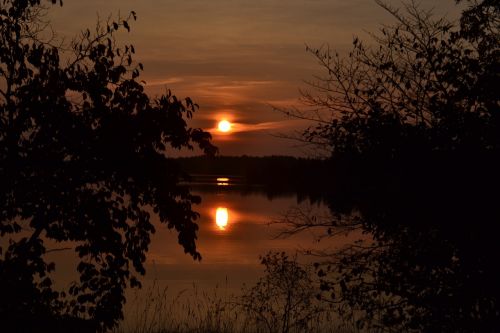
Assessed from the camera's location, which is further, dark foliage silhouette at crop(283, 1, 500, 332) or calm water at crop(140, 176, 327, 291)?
calm water at crop(140, 176, 327, 291)

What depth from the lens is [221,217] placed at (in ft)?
202

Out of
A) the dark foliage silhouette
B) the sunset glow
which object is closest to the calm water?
the sunset glow

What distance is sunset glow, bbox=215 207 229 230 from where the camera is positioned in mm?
54569

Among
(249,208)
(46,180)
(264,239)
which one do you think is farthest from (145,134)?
(249,208)

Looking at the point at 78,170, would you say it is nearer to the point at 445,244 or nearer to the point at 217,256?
the point at 445,244

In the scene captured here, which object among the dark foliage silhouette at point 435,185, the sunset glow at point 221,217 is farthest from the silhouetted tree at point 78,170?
the sunset glow at point 221,217

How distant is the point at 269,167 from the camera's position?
12756 centimetres

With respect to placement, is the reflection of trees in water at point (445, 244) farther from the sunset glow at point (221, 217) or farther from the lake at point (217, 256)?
the sunset glow at point (221, 217)

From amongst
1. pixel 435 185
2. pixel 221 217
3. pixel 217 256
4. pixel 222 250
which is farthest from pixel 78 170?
pixel 221 217

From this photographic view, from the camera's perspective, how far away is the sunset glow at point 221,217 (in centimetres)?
5457

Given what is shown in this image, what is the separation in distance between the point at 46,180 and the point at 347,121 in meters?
4.91

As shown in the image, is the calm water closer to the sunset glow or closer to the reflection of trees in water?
the sunset glow

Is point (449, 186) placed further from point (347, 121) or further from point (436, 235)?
point (347, 121)

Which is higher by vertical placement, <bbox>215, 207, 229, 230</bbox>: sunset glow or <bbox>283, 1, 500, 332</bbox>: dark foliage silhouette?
<bbox>283, 1, 500, 332</bbox>: dark foliage silhouette
